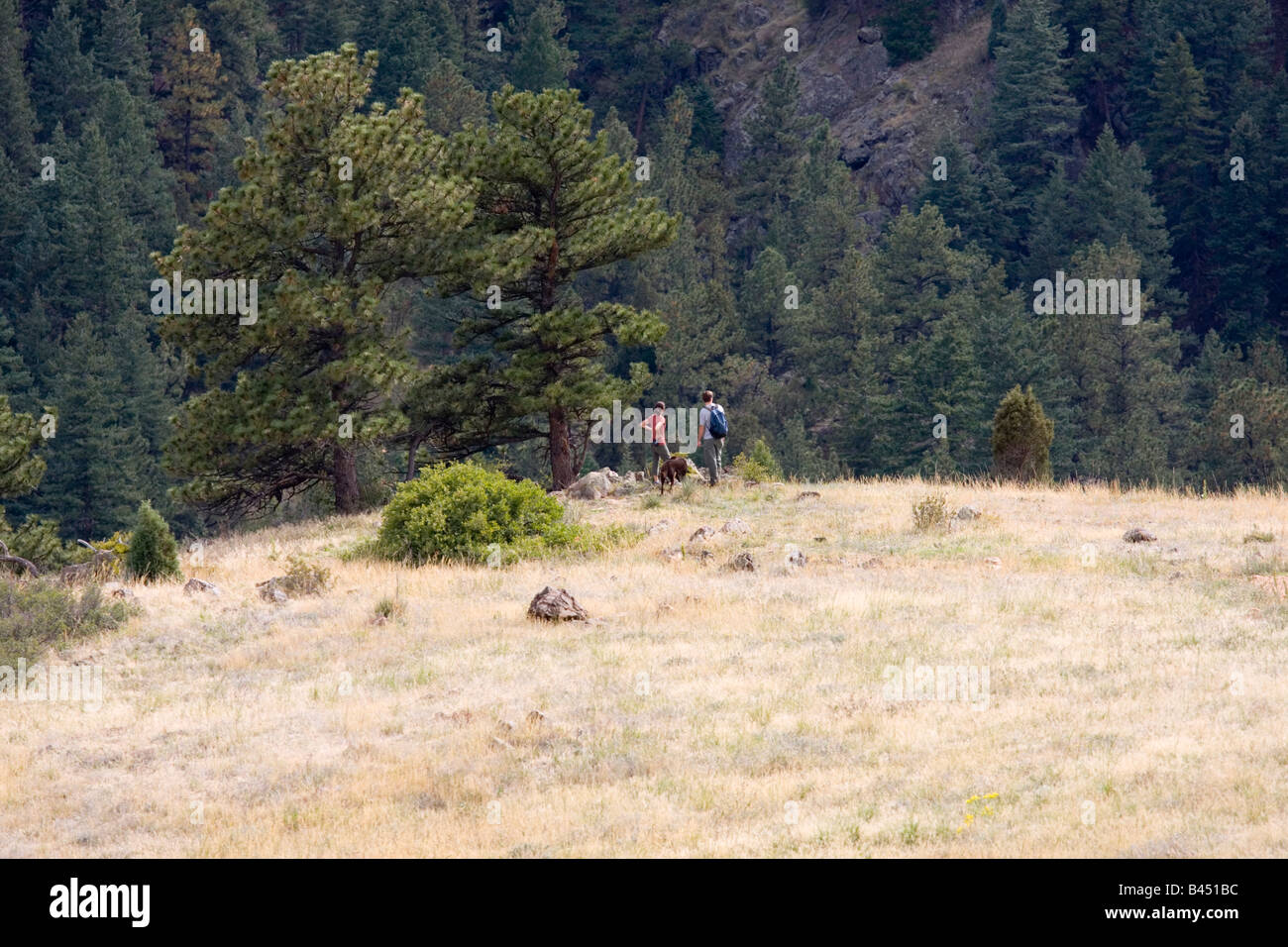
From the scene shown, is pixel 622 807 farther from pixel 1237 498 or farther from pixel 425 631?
pixel 1237 498

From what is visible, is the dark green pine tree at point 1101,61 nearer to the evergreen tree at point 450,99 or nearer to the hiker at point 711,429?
the evergreen tree at point 450,99

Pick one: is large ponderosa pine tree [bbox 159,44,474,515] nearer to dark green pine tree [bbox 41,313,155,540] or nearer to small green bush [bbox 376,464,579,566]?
small green bush [bbox 376,464,579,566]

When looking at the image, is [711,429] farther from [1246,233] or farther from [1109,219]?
[1246,233]

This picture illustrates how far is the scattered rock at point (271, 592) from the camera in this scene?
64.2 feet

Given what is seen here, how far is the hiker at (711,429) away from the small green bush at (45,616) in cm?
1065

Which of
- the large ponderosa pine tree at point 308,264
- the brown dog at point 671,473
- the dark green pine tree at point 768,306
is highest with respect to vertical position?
the dark green pine tree at point 768,306

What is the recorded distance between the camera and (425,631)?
57.3 ft

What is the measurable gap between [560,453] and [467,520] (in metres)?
8.18

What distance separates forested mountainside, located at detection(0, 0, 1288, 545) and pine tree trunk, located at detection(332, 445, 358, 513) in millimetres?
8338

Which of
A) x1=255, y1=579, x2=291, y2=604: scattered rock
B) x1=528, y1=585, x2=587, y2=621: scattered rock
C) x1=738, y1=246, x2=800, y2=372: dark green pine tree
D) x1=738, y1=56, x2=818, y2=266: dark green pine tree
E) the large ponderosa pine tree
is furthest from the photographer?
x1=738, y1=56, x2=818, y2=266: dark green pine tree

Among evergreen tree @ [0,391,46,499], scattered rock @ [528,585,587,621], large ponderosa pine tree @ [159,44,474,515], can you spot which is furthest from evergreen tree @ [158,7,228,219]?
scattered rock @ [528,585,587,621]

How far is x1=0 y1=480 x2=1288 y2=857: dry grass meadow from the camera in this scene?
10.8 m

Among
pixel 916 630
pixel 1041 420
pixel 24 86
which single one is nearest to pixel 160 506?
pixel 24 86

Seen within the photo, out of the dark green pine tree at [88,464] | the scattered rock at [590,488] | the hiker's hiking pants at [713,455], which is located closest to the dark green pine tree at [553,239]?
the scattered rock at [590,488]
